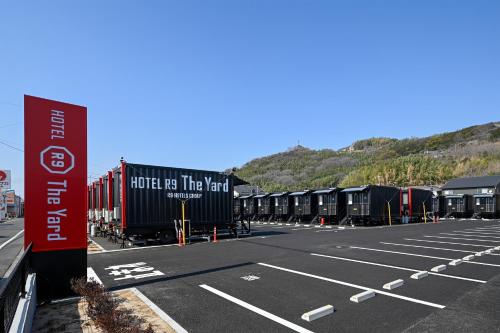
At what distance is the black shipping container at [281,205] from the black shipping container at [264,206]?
54 cm

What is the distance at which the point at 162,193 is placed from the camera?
1498cm

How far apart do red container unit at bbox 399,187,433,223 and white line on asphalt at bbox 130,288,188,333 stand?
2681cm

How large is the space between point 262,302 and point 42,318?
3.42m

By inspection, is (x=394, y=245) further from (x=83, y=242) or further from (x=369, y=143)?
(x=369, y=143)

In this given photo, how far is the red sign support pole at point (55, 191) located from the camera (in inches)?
234

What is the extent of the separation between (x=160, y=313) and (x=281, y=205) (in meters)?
25.3

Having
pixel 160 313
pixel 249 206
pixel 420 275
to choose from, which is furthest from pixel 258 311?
pixel 249 206

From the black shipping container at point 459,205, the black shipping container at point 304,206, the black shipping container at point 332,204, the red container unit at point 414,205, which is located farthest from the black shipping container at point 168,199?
the black shipping container at point 459,205

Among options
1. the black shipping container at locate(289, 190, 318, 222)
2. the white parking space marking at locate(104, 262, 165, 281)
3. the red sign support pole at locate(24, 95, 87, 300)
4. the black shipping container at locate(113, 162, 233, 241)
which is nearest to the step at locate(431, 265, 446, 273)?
Answer: the white parking space marking at locate(104, 262, 165, 281)

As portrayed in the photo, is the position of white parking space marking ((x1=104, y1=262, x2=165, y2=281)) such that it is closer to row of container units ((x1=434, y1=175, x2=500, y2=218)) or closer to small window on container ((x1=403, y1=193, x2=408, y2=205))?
small window on container ((x1=403, y1=193, x2=408, y2=205))

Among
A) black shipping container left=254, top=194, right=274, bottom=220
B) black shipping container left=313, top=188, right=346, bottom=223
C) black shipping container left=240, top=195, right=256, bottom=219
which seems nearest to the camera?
black shipping container left=313, top=188, right=346, bottom=223

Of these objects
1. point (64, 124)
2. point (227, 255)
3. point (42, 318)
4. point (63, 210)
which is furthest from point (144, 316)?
point (227, 255)

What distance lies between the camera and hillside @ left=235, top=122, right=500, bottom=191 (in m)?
55.0

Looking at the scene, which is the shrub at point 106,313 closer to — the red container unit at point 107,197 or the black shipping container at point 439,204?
the red container unit at point 107,197
